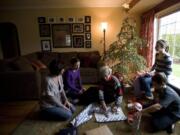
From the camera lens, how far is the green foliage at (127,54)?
11.6 feet

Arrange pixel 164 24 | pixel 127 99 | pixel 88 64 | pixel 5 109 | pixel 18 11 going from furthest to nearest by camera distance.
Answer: pixel 18 11 → pixel 88 64 → pixel 164 24 → pixel 127 99 → pixel 5 109

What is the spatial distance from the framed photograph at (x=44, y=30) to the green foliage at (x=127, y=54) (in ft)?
7.81

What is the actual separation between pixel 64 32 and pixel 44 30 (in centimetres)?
62

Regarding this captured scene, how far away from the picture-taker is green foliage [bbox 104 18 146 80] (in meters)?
3.53

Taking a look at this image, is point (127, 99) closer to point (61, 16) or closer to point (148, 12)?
point (148, 12)

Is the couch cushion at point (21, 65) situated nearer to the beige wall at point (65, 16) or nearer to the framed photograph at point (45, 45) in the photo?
the framed photograph at point (45, 45)

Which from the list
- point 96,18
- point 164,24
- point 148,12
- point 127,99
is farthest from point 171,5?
point 96,18

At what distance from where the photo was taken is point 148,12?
4.41m

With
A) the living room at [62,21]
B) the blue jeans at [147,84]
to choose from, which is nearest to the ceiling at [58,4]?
the living room at [62,21]

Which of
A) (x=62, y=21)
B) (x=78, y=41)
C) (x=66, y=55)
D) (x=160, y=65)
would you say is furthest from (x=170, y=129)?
(x=62, y=21)

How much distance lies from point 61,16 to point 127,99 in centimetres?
327

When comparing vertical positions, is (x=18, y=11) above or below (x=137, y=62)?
above

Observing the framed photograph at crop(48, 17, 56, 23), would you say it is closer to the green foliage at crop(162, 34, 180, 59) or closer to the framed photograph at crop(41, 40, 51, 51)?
the framed photograph at crop(41, 40, 51, 51)

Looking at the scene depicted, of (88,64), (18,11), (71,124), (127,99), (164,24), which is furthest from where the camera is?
(18,11)
